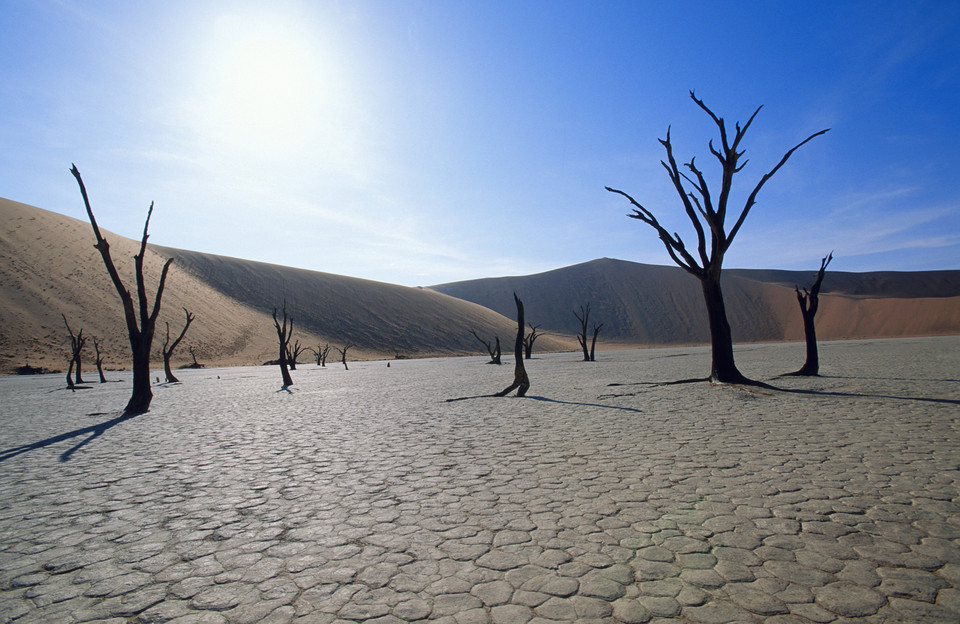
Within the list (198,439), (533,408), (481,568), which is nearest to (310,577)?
(481,568)

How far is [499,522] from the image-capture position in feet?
12.7

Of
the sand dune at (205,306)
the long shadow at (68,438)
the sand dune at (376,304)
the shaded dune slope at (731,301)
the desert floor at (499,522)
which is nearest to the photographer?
the desert floor at (499,522)

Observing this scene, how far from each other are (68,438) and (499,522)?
8659 millimetres

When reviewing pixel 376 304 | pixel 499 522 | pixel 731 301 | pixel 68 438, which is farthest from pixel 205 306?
pixel 731 301

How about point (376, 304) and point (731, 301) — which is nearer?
point (376, 304)

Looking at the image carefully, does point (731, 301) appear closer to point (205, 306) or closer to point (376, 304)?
point (376, 304)

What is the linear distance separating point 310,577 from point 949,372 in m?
19.8

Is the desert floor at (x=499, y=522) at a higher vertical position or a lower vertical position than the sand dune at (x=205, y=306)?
lower

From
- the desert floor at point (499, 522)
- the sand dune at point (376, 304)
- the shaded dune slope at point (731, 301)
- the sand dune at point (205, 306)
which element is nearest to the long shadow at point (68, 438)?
the desert floor at point (499, 522)

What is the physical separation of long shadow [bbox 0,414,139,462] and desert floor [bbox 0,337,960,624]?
4.4 inches

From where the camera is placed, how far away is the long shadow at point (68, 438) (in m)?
7.11

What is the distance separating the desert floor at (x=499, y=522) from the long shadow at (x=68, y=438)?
0.11 metres

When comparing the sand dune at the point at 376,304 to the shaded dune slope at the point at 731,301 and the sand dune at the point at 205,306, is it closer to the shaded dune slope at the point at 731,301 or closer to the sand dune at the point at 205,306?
the sand dune at the point at 205,306

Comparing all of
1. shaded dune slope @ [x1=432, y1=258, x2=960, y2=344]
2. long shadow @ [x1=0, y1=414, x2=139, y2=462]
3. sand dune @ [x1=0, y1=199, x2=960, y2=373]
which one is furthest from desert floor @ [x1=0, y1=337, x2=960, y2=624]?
shaded dune slope @ [x1=432, y1=258, x2=960, y2=344]
